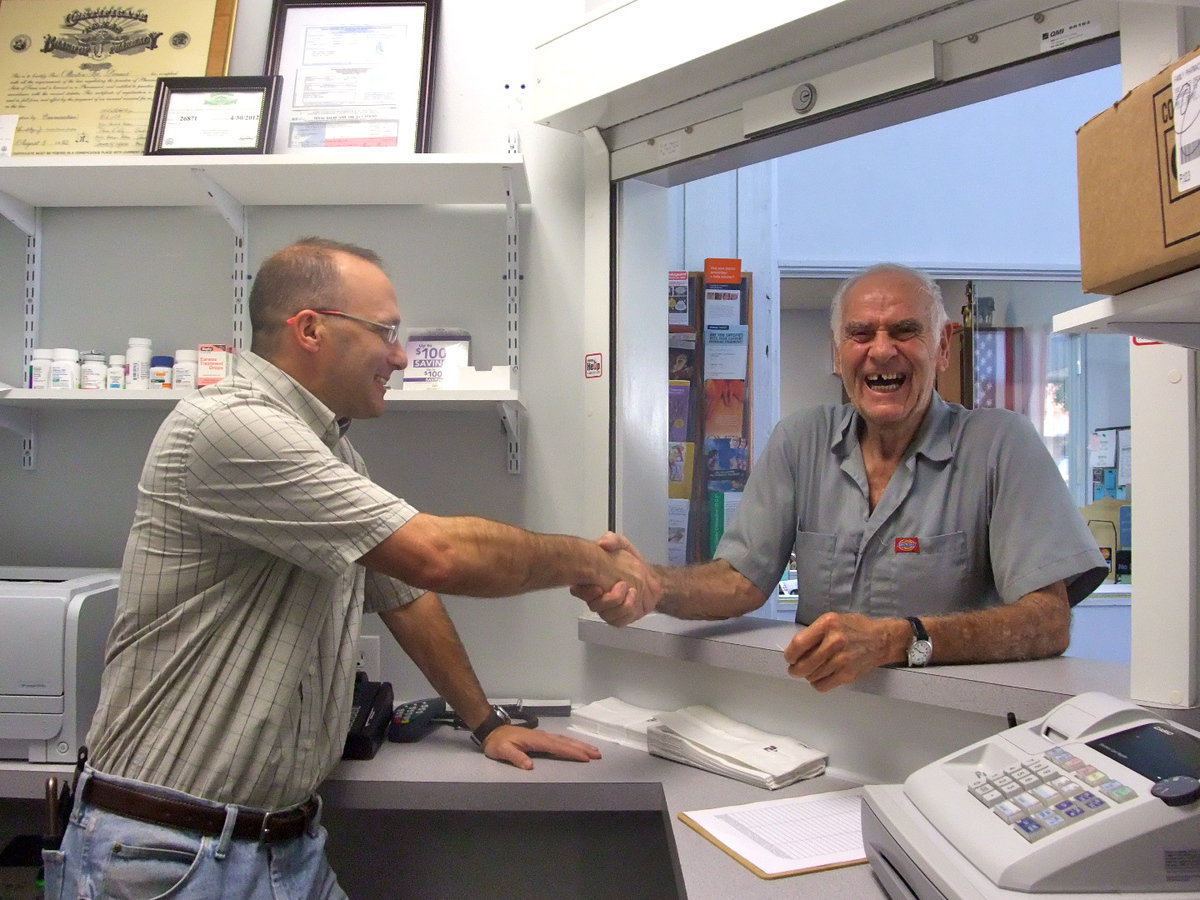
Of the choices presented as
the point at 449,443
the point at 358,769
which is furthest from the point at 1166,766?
the point at 449,443

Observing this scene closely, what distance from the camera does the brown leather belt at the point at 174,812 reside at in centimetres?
133

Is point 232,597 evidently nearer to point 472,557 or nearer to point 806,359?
point 472,557

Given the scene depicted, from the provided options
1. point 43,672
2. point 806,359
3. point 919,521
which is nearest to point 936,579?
point 919,521

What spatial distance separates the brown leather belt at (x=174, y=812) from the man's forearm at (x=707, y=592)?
82cm

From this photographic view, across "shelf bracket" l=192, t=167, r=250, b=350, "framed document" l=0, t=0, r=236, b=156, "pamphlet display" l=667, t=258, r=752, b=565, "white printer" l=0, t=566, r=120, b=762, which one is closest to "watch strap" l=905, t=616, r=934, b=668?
"pamphlet display" l=667, t=258, r=752, b=565

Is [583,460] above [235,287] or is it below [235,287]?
→ below

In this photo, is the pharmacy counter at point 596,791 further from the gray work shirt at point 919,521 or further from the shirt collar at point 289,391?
the shirt collar at point 289,391

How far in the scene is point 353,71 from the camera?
7.29 feet

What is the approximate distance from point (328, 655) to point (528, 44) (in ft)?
5.23

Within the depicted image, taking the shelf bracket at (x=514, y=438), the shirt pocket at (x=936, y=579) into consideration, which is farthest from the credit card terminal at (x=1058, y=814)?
the shelf bracket at (x=514, y=438)

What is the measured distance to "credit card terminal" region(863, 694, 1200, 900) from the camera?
31.3 inches

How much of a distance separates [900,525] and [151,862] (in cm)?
141

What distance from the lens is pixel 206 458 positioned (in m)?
1.33

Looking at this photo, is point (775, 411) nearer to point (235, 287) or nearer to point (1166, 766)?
point (235, 287)
